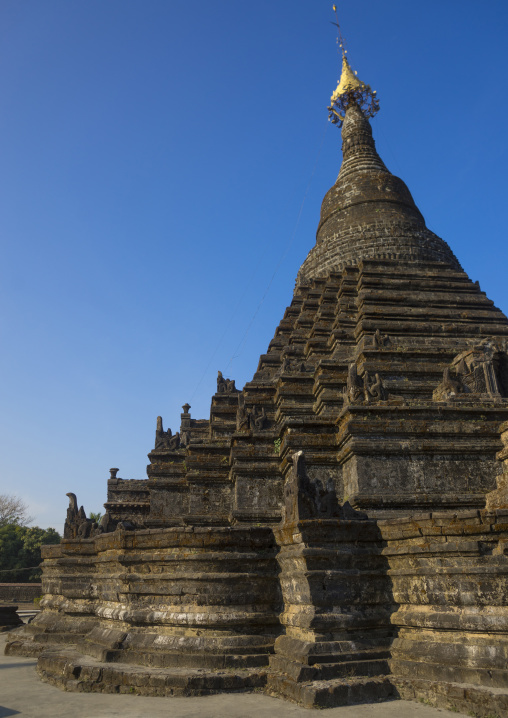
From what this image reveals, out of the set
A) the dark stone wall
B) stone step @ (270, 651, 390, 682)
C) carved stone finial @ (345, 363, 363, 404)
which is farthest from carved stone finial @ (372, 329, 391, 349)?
the dark stone wall

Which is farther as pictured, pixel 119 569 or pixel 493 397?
pixel 493 397

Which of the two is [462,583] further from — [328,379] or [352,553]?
[328,379]

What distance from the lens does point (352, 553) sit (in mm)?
8531

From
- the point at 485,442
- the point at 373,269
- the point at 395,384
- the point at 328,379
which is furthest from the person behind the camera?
the point at 373,269

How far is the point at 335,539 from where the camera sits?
28.1 feet

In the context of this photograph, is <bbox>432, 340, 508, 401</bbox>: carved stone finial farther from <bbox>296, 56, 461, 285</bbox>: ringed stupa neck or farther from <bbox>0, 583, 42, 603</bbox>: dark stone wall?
<bbox>0, 583, 42, 603</bbox>: dark stone wall

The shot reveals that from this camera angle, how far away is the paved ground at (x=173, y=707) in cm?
684

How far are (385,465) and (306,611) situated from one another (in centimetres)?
461

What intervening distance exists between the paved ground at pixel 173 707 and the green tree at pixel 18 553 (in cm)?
4177

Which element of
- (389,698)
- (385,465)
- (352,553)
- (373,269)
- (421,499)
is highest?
(373,269)

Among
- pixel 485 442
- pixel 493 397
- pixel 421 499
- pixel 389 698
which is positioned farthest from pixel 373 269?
pixel 389 698

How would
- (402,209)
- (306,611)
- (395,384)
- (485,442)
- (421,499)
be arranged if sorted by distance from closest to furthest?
(306,611), (421,499), (485,442), (395,384), (402,209)

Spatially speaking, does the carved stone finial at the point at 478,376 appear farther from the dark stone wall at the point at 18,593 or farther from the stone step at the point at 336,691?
the dark stone wall at the point at 18,593

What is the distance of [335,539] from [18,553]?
1853 inches
